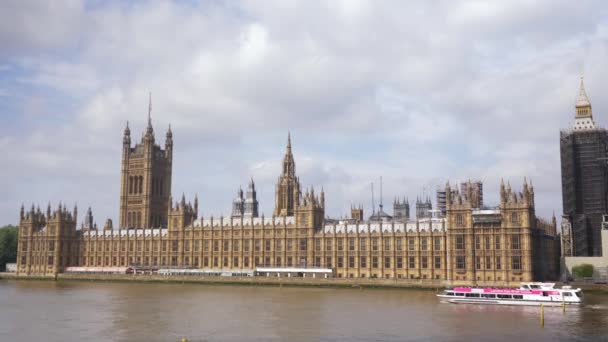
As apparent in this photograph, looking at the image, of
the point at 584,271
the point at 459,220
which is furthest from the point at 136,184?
the point at 584,271

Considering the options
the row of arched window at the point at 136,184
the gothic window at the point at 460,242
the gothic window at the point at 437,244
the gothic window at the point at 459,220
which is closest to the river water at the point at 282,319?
the gothic window at the point at 460,242

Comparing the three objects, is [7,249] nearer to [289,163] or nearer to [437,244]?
[289,163]

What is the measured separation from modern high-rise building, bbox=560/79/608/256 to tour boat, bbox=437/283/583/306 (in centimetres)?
4742

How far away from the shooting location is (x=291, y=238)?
134000mm

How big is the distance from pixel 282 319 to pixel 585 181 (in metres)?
87.4

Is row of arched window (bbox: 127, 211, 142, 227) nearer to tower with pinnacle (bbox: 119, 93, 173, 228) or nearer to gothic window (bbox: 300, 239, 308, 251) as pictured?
tower with pinnacle (bbox: 119, 93, 173, 228)

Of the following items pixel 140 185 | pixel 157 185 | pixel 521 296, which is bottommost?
pixel 521 296

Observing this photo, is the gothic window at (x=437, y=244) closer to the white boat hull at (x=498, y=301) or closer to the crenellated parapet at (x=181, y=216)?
the white boat hull at (x=498, y=301)

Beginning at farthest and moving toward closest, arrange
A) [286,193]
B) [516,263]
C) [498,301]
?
1. [286,193]
2. [516,263]
3. [498,301]

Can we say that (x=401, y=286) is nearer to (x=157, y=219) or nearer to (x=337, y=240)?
(x=337, y=240)

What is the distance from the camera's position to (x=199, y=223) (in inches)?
5817

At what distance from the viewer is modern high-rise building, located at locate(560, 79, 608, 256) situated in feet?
424

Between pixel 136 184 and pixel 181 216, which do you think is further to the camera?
pixel 136 184

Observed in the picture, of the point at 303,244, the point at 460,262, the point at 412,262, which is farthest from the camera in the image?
the point at 303,244
